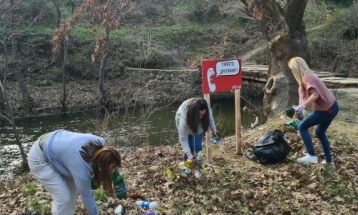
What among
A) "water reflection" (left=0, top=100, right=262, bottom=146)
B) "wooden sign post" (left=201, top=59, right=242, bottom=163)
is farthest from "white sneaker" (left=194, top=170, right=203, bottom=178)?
"water reflection" (left=0, top=100, right=262, bottom=146)

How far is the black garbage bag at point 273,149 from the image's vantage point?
698cm

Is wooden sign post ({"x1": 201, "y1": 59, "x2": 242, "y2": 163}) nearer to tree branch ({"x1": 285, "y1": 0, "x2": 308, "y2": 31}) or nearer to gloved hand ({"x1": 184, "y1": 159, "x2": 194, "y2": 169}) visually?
gloved hand ({"x1": 184, "y1": 159, "x2": 194, "y2": 169})

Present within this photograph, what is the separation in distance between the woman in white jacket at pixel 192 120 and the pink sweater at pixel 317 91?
143cm

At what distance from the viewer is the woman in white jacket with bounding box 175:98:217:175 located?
5875mm

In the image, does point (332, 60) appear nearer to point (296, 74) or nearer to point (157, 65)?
point (157, 65)

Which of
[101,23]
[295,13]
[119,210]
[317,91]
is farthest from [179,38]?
[119,210]

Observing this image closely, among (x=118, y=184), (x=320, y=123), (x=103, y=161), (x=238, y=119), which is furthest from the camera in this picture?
(x=238, y=119)

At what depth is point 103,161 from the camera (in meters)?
3.54

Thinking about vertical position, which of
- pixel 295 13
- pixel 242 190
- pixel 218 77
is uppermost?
pixel 295 13

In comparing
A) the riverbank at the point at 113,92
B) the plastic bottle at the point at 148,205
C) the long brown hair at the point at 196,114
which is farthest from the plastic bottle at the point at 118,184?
the riverbank at the point at 113,92

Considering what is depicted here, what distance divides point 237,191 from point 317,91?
1836mm

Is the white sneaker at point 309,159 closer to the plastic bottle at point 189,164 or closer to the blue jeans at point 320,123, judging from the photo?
the blue jeans at point 320,123

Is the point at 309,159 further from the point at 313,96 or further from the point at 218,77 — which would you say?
the point at 218,77

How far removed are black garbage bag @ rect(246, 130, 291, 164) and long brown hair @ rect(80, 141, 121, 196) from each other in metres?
3.87
